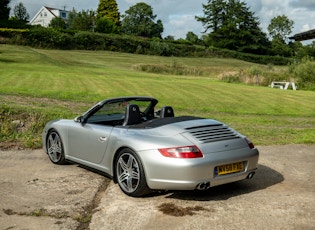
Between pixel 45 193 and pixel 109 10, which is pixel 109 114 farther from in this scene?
pixel 109 10

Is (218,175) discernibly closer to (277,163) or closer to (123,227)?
(123,227)

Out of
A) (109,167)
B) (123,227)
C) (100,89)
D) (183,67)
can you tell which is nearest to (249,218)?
(123,227)

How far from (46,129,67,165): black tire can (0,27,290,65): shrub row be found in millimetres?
51168

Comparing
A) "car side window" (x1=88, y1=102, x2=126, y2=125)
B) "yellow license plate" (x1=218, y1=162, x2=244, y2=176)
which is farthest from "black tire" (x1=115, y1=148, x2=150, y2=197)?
"car side window" (x1=88, y1=102, x2=126, y2=125)

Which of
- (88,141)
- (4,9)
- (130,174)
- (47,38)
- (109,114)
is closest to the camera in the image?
(130,174)

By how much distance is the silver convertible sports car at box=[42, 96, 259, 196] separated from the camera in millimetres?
4977

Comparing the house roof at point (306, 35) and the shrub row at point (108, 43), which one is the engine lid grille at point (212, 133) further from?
the shrub row at point (108, 43)

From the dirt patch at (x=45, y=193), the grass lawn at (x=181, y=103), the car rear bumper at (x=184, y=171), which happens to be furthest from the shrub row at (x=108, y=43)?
the car rear bumper at (x=184, y=171)

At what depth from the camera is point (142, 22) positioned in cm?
11662

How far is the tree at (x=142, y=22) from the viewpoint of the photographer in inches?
4540

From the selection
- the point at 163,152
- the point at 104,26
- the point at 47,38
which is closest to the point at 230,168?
the point at 163,152

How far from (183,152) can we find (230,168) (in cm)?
70

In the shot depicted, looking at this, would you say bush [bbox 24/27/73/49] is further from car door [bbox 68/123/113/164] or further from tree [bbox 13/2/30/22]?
car door [bbox 68/123/113/164]

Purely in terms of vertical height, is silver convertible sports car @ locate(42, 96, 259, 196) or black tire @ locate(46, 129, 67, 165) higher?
silver convertible sports car @ locate(42, 96, 259, 196)
